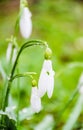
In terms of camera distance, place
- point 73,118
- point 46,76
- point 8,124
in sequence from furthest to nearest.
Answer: point 73,118
point 8,124
point 46,76

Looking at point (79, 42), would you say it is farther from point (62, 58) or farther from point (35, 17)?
point (35, 17)

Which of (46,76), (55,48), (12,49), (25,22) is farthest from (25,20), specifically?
(55,48)

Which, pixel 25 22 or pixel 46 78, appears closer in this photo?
pixel 46 78

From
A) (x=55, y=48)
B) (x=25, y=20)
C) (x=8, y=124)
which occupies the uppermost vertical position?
(x=55, y=48)

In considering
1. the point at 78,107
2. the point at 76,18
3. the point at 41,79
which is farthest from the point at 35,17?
the point at 41,79

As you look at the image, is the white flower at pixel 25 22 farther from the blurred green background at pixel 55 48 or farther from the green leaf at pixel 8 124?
the blurred green background at pixel 55 48

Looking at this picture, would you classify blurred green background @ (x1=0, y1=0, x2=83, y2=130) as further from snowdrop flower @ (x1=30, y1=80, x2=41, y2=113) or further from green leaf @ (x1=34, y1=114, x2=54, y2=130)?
snowdrop flower @ (x1=30, y1=80, x2=41, y2=113)

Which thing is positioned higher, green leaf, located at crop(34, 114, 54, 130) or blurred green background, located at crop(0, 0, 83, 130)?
blurred green background, located at crop(0, 0, 83, 130)

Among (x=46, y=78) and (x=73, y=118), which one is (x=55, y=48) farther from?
(x=46, y=78)

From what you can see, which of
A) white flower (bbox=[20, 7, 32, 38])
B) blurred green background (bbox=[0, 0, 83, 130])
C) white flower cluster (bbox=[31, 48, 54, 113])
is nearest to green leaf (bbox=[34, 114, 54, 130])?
blurred green background (bbox=[0, 0, 83, 130])
